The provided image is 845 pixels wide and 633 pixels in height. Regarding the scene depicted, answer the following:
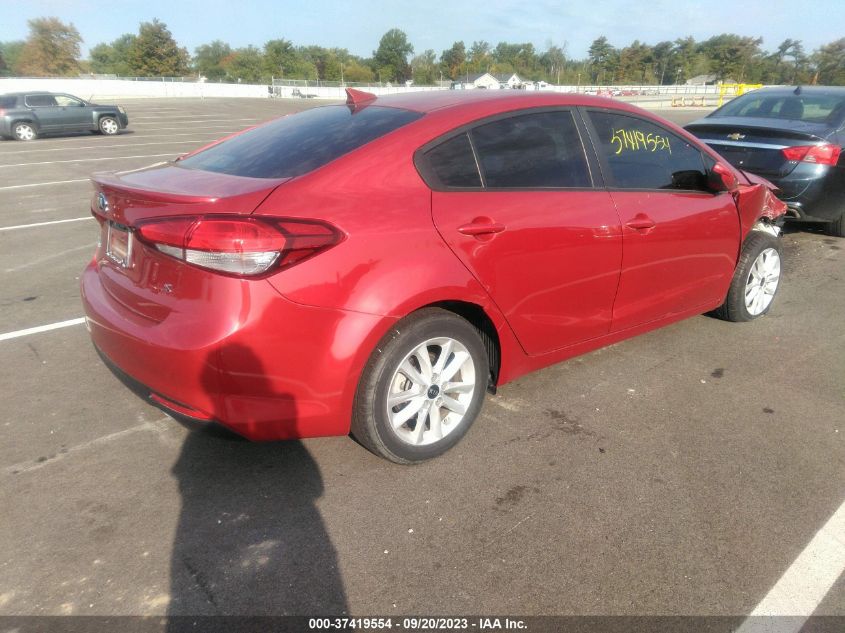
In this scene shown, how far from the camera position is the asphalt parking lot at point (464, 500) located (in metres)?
2.29

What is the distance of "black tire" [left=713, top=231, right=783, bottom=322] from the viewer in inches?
178

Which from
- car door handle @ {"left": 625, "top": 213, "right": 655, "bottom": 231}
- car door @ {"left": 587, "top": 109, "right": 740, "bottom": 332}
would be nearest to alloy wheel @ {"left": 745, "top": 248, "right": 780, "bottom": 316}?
car door @ {"left": 587, "top": 109, "right": 740, "bottom": 332}

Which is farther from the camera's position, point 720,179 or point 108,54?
point 108,54

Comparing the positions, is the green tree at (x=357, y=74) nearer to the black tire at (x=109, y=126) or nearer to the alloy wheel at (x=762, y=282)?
the black tire at (x=109, y=126)

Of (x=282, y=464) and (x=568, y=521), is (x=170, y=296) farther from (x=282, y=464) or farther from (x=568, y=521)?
(x=568, y=521)

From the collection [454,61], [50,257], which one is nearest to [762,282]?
[50,257]

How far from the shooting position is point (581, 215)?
3.31 metres

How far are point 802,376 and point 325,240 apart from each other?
3193mm

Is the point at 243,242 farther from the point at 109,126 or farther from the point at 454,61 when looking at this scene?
the point at 454,61

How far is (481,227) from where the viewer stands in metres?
2.91

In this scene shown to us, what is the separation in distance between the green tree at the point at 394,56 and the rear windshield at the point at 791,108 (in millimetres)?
112423

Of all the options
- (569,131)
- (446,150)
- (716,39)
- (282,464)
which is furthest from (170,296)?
(716,39)

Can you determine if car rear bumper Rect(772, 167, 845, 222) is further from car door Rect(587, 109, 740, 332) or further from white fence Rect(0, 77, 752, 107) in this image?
white fence Rect(0, 77, 752, 107)

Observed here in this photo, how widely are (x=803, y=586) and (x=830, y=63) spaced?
7401 cm
